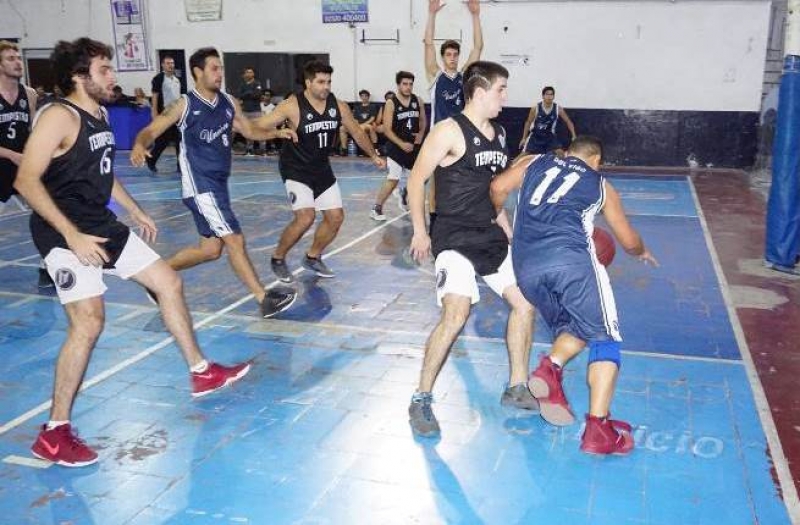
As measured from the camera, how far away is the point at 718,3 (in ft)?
58.3

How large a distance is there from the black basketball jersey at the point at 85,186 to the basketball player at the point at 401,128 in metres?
6.17

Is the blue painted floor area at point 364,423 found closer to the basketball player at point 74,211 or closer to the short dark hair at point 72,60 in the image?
the basketball player at point 74,211

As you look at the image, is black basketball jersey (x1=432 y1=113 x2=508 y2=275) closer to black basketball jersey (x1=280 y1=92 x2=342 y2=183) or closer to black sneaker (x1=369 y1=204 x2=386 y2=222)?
black basketball jersey (x1=280 y1=92 x2=342 y2=183)

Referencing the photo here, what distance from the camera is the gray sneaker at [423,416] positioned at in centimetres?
432

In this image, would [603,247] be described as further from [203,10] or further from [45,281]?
[203,10]

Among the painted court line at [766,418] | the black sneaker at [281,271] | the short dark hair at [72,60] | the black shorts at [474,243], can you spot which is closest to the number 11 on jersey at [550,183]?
the black shorts at [474,243]

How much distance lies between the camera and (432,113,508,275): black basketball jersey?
14.8 feet

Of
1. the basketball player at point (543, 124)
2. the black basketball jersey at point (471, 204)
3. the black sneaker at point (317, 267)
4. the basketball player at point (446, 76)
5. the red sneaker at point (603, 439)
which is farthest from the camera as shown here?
the basketball player at point (543, 124)

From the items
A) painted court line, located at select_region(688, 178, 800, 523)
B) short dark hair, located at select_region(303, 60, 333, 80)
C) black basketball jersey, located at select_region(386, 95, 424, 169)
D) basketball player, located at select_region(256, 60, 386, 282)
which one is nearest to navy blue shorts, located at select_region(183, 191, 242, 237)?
basketball player, located at select_region(256, 60, 386, 282)

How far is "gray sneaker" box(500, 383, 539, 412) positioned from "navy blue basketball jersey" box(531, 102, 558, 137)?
12.8 metres

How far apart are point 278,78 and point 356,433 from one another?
1827 cm

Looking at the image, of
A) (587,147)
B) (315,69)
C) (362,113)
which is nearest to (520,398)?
(587,147)

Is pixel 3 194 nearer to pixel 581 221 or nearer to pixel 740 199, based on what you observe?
pixel 581 221

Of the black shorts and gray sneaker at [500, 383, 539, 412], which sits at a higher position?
the black shorts
